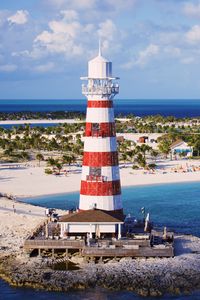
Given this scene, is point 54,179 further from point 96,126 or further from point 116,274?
point 116,274

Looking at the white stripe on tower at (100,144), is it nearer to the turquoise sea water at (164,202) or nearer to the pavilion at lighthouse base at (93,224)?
the pavilion at lighthouse base at (93,224)

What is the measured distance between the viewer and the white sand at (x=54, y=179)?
59156mm

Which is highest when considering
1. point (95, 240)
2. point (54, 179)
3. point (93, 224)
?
point (54, 179)

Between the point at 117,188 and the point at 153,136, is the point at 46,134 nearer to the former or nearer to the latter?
the point at 153,136

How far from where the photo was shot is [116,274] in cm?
3055

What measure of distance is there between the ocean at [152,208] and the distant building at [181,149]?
64.7 feet

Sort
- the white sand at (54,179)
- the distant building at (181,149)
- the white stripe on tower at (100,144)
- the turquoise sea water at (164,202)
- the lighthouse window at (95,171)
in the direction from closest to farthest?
the white stripe on tower at (100,144), the lighthouse window at (95,171), the turquoise sea water at (164,202), the white sand at (54,179), the distant building at (181,149)

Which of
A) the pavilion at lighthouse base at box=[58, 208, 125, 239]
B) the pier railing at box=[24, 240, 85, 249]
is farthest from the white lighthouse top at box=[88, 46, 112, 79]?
the pier railing at box=[24, 240, 85, 249]

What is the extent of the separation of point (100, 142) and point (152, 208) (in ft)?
58.4

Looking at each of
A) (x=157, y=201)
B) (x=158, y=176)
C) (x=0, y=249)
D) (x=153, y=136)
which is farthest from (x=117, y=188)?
(x=153, y=136)

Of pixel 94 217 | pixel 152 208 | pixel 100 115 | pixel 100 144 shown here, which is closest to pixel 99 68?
pixel 100 115

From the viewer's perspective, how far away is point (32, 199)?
2189 inches

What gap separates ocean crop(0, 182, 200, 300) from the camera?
1123 inches

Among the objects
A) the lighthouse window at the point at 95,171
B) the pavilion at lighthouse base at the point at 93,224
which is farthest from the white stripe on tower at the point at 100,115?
the pavilion at lighthouse base at the point at 93,224
